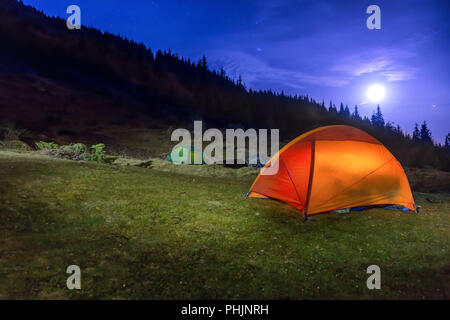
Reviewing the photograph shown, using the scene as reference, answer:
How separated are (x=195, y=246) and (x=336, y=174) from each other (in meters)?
4.09

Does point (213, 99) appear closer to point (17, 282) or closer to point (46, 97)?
point (46, 97)

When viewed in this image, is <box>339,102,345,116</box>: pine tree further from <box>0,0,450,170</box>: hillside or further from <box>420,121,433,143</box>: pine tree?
<box>420,121,433,143</box>: pine tree

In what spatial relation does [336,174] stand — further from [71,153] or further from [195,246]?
[71,153]

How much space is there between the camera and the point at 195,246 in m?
4.79

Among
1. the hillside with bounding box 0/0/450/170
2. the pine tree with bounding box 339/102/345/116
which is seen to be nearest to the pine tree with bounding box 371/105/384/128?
the hillside with bounding box 0/0/450/170

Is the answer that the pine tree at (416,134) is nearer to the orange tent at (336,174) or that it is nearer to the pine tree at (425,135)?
the pine tree at (425,135)

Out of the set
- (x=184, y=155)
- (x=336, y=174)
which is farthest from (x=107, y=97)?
(x=336, y=174)

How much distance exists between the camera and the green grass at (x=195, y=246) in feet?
11.9

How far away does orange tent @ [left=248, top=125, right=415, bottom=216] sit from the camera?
21.8 feet

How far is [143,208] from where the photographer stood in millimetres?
6457

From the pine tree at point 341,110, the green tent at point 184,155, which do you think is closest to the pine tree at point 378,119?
the pine tree at point 341,110

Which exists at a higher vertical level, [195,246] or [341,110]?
[341,110]

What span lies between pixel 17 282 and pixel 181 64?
118m
